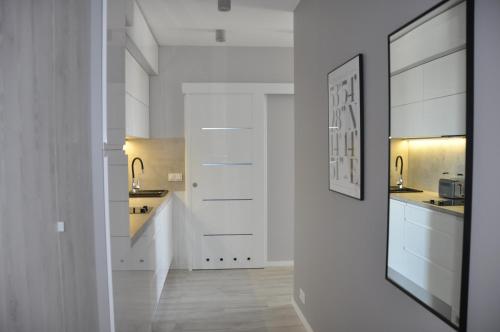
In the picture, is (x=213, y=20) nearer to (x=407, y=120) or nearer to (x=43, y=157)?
(x=43, y=157)

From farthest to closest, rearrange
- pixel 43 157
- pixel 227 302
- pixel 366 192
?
pixel 227 302
pixel 366 192
pixel 43 157

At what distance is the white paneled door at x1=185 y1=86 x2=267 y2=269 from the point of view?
152 inches

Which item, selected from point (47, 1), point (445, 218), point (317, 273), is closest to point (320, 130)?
point (317, 273)

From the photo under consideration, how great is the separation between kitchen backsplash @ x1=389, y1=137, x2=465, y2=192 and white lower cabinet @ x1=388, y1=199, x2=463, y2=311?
0.09 meters

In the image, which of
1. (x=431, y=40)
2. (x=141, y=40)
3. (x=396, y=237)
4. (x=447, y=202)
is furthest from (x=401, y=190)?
(x=141, y=40)

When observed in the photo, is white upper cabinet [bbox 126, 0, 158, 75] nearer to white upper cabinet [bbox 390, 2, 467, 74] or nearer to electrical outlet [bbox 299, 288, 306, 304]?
white upper cabinet [bbox 390, 2, 467, 74]

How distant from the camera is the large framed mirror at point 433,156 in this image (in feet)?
3.27

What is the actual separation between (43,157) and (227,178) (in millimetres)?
2651

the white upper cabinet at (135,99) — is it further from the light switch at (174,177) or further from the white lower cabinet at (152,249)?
the white lower cabinet at (152,249)

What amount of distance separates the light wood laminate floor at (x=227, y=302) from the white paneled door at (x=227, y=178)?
21 cm

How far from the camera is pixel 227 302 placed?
10.6 ft

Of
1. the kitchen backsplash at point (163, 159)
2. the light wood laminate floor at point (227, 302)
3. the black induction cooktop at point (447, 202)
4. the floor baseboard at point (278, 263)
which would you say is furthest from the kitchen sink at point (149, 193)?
the black induction cooktop at point (447, 202)

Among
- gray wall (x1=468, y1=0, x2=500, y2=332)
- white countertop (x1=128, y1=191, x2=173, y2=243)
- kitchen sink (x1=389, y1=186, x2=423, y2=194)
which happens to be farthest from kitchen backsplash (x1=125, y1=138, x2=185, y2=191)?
gray wall (x1=468, y1=0, x2=500, y2=332)

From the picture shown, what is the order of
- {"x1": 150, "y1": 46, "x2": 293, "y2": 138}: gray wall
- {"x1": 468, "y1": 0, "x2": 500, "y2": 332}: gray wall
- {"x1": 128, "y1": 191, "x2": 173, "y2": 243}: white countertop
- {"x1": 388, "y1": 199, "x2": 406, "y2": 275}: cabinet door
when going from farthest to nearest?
{"x1": 150, "y1": 46, "x2": 293, "y2": 138}: gray wall
{"x1": 128, "y1": 191, "x2": 173, "y2": 243}: white countertop
{"x1": 388, "y1": 199, "x2": 406, "y2": 275}: cabinet door
{"x1": 468, "y1": 0, "x2": 500, "y2": 332}: gray wall
